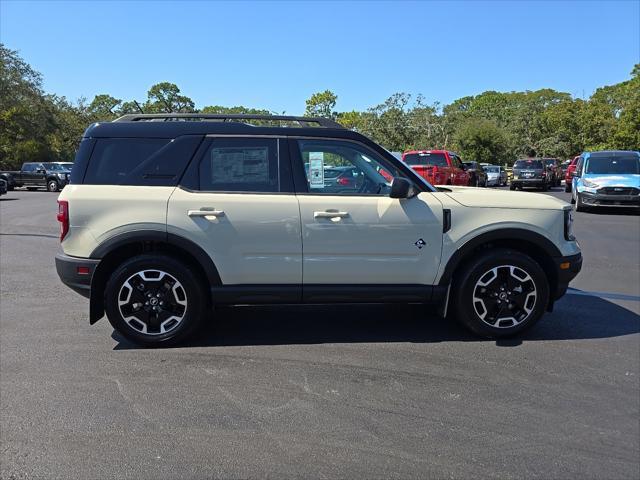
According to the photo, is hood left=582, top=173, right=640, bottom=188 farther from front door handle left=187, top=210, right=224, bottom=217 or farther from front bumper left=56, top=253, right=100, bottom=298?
front bumper left=56, top=253, right=100, bottom=298

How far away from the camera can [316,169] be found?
4.79m

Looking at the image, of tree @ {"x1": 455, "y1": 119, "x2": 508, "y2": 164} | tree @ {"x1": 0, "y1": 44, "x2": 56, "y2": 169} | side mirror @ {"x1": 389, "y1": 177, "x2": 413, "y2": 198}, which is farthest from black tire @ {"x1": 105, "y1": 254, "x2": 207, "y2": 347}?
tree @ {"x1": 455, "y1": 119, "x2": 508, "y2": 164}

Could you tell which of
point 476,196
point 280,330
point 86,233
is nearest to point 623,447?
point 476,196

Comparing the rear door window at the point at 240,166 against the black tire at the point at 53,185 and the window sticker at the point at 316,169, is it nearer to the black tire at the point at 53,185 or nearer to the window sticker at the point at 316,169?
the window sticker at the point at 316,169

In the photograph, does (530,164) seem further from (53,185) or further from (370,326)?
(53,185)

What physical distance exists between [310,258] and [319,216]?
37 centimetres

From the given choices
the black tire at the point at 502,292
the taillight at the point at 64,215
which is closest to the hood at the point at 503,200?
the black tire at the point at 502,292

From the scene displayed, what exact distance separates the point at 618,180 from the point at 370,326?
44.3 ft

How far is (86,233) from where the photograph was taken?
4.58m

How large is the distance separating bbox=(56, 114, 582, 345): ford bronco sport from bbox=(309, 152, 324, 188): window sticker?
0.01 metres

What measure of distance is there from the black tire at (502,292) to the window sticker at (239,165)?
2.00 m

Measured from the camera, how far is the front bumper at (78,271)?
457 centimetres

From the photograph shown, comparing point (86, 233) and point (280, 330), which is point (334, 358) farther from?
point (86, 233)

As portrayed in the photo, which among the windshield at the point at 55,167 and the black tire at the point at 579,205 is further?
the windshield at the point at 55,167
